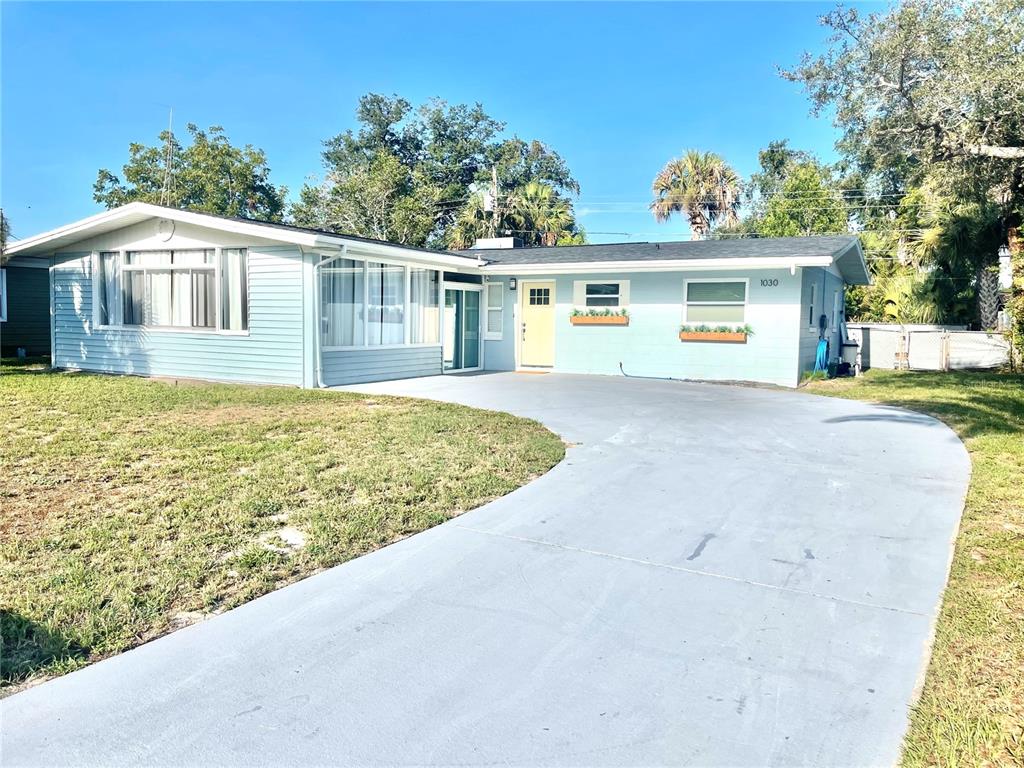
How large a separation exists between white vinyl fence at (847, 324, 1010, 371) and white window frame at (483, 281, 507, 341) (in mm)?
9650

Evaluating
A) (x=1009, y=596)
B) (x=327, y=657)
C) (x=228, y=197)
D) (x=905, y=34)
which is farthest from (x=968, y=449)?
(x=228, y=197)

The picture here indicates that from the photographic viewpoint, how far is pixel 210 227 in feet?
39.3

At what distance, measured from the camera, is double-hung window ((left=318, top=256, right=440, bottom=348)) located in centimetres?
1208

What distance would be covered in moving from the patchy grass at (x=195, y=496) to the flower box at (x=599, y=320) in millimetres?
6562

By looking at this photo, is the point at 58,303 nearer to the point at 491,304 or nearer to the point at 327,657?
the point at 491,304

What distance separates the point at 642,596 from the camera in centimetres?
362

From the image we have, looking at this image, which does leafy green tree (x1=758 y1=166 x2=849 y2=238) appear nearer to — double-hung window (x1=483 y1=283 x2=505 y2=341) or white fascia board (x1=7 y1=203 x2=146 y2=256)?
double-hung window (x1=483 y1=283 x2=505 y2=341)

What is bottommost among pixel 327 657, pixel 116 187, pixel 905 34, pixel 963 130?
pixel 327 657

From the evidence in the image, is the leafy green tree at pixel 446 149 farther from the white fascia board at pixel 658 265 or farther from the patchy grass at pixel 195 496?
the patchy grass at pixel 195 496

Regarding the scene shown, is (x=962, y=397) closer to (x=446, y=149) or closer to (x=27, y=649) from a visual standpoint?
(x=27, y=649)

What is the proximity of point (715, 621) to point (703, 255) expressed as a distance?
11.6 m

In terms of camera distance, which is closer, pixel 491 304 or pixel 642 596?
pixel 642 596

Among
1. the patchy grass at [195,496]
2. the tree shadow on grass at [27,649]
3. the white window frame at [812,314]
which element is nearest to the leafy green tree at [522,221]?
the white window frame at [812,314]

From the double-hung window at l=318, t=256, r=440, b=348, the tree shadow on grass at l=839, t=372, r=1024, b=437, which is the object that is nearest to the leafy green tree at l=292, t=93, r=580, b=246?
the double-hung window at l=318, t=256, r=440, b=348
